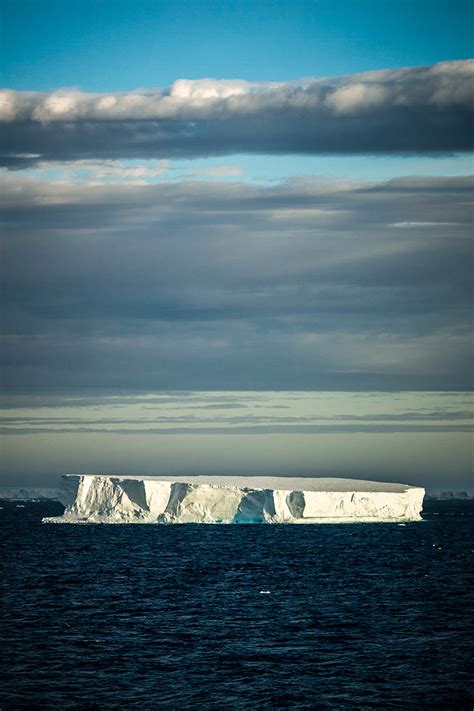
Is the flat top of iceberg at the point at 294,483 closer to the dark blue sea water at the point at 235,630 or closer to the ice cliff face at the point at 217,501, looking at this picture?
the ice cliff face at the point at 217,501

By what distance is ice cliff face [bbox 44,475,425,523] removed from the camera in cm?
9019

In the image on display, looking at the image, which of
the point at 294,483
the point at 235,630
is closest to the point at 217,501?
the point at 294,483

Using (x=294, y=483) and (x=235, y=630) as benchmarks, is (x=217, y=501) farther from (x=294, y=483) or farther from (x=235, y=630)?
(x=235, y=630)

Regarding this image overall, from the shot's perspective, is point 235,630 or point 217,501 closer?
point 235,630

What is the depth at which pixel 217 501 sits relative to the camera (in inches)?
3612

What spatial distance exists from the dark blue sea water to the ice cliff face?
839 inches

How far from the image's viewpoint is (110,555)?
2608 inches

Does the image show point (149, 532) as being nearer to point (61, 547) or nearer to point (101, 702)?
point (61, 547)

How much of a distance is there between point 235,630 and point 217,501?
56.5 m

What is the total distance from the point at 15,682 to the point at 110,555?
131 ft

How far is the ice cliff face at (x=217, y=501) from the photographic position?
3551 inches

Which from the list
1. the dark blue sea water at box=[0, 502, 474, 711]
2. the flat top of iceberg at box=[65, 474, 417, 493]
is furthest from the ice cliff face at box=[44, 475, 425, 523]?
the dark blue sea water at box=[0, 502, 474, 711]

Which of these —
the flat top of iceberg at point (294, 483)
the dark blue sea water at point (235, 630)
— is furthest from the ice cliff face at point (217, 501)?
the dark blue sea water at point (235, 630)

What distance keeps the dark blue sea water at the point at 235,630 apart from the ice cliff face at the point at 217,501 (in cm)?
2130
